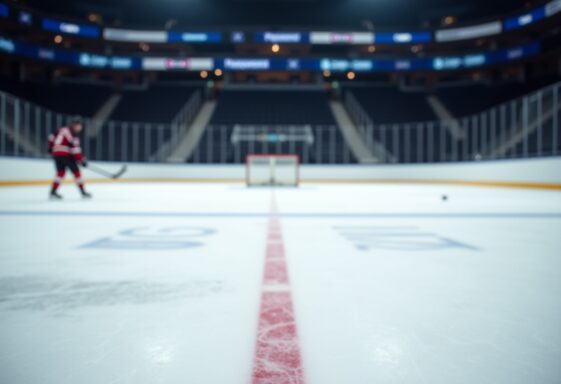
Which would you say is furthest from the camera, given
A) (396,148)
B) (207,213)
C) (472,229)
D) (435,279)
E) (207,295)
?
(396,148)

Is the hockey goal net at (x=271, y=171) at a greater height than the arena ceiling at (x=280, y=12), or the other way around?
the arena ceiling at (x=280, y=12)

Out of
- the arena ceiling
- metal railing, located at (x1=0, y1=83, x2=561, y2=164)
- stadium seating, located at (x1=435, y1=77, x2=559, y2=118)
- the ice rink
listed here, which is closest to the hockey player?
the ice rink

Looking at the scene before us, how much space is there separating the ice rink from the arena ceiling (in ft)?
88.3

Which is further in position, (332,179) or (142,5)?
(142,5)

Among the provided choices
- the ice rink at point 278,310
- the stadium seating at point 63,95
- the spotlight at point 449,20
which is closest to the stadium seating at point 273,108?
the stadium seating at point 63,95

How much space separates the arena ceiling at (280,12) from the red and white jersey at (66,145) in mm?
22484

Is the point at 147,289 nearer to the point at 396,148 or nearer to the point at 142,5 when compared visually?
the point at 396,148

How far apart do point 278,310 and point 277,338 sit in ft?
0.84

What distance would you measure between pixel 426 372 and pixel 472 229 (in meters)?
2.94

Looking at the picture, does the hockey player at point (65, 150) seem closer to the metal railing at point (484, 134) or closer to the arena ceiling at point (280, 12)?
the metal railing at point (484, 134)

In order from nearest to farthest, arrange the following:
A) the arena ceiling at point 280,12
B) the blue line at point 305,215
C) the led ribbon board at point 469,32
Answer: the blue line at point 305,215 → the led ribbon board at point 469,32 → the arena ceiling at point 280,12

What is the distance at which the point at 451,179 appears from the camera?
1736 cm

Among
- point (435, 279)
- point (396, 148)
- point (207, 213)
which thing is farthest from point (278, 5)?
point (435, 279)

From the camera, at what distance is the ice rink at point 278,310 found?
1.01 meters
